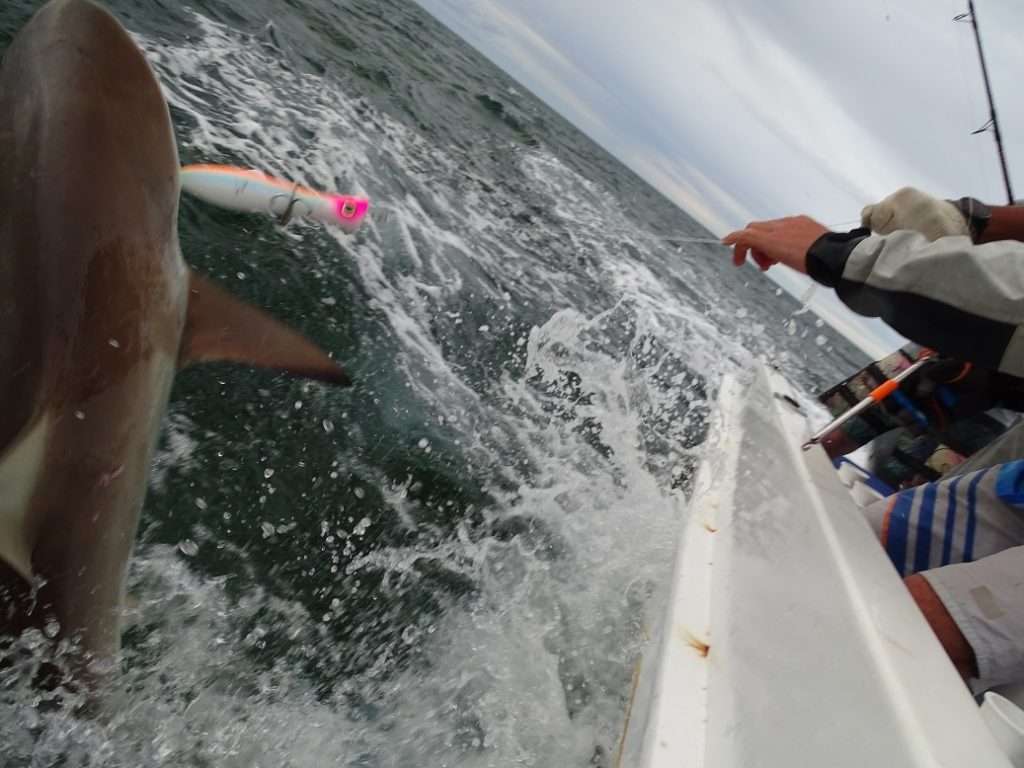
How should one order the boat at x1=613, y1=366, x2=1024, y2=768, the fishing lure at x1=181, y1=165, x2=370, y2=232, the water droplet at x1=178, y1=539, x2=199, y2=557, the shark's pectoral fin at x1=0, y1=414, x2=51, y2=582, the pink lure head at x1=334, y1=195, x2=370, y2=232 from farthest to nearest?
the pink lure head at x1=334, y1=195, x2=370, y2=232, the fishing lure at x1=181, y1=165, x2=370, y2=232, the water droplet at x1=178, y1=539, x2=199, y2=557, the shark's pectoral fin at x1=0, y1=414, x2=51, y2=582, the boat at x1=613, y1=366, x2=1024, y2=768

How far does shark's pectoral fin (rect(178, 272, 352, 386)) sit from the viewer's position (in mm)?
1838

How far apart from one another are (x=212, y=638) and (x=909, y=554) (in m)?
2.30

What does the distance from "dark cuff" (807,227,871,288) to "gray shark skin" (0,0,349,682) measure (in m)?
1.52

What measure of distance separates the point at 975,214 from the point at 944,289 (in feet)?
2.86

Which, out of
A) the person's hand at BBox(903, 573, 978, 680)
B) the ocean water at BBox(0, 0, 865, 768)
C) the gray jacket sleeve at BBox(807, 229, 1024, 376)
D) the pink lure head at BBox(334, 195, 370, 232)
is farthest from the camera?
the pink lure head at BBox(334, 195, 370, 232)

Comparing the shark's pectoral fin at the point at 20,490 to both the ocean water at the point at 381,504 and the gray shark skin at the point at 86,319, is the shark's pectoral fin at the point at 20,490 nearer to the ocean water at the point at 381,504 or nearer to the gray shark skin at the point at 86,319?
the gray shark skin at the point at 86,319

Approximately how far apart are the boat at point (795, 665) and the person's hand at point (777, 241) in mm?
805

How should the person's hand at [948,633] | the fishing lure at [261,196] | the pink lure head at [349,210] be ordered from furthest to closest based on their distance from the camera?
the pink lure head at [349,210], the fishing lure at [261,196], the person's hand at [948,633]

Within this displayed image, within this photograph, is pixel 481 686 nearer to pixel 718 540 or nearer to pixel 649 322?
pixel 718 540

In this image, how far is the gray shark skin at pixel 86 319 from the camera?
1428mm

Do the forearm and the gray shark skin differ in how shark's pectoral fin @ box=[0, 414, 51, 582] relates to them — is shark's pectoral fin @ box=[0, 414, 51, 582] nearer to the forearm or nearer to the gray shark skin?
the gray shark skin

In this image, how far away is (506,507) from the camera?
3318mm

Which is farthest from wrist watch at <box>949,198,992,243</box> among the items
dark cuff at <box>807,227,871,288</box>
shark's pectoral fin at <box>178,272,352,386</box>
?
shark's pectoral fin at <box>178,272,352,386</box>

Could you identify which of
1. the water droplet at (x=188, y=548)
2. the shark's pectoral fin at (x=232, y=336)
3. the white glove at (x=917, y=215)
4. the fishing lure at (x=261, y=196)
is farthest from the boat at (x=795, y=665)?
the fishing lure at (x=261, y=196)
